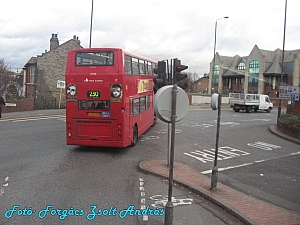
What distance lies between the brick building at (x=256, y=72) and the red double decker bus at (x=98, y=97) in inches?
2006

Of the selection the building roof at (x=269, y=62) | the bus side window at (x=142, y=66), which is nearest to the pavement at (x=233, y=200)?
the bus side window at (x=142, y=66)

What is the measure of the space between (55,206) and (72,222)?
854mm

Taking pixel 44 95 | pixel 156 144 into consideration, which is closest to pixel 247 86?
pixel 44 95

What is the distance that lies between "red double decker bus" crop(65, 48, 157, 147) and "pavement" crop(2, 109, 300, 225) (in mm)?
2285

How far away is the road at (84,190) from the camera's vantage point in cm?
563

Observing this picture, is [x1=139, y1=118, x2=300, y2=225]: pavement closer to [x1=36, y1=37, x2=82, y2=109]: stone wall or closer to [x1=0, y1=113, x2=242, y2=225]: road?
[x1=0, y1=113, x2=242, y2=225]: road

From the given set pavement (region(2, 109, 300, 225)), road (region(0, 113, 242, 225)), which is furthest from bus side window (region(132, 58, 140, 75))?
pavement (region(2, 109, 300, 225))

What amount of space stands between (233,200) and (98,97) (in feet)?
19.8

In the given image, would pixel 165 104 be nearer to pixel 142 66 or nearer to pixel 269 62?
pixel 142 66

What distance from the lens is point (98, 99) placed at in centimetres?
1105

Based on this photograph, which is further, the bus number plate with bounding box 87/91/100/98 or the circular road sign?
the bus number plate with bounding box 87/91/100/98

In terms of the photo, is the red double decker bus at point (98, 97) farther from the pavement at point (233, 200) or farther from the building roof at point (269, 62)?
the building roof at point (269, 62)

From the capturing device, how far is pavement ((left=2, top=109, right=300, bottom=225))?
5.62 meters

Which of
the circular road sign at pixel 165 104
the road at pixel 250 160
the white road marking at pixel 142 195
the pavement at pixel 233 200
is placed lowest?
the road at pixel 250 160
